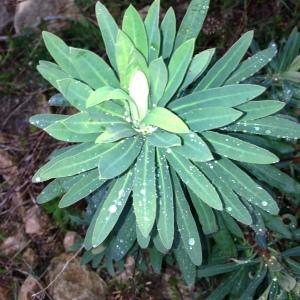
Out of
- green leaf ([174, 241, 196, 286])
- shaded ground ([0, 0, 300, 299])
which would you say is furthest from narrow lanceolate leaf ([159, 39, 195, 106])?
shaded ground ([0, 0, 300, 299])

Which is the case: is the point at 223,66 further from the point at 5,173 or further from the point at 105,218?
the point at 5,173

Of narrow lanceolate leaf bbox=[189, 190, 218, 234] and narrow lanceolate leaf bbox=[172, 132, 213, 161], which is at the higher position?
narrow lanceolate leaf bbox=[172, 132, 213, 161]

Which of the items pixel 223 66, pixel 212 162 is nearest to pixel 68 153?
pixel 212 162

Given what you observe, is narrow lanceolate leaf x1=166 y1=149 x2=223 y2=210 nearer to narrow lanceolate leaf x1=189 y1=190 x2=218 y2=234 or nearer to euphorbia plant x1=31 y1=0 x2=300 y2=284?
euphorbia plant x1=31 y1=0 x2=300 y2=284

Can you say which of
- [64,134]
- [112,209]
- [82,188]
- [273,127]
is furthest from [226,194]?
[64,134]

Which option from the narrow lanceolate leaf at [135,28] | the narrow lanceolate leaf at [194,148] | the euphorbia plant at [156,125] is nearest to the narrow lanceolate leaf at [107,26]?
the euphorbia plant at [156,125]

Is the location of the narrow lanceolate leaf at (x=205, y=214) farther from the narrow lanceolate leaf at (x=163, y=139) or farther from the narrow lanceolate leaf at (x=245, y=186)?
the narrow lanceolate leaf at (x=163, y=139)
